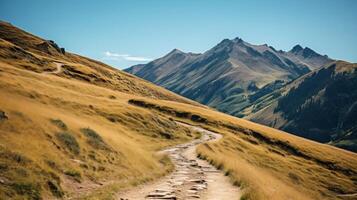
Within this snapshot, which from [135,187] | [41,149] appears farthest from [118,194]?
[41,149]

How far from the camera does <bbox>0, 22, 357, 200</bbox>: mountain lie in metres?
20.3

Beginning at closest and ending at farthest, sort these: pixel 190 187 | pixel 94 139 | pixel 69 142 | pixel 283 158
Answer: pixel 190 187 → pixel 69 142 → pixel 94 139 → pixel 283 158

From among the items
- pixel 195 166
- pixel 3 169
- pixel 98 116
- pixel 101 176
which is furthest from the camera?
pixel 98 116

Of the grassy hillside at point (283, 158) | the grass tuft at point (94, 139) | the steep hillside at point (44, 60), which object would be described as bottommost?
the grassy hillside at point (283, 158)

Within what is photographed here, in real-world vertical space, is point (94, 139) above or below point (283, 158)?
above

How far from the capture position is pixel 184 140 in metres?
63.9

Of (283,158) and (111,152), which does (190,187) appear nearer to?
(111,152)

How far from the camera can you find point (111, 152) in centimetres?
3098

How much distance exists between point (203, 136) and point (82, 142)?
47.2 meters

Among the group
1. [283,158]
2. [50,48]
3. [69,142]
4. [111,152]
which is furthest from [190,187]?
[50,48]

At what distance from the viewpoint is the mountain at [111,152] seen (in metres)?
20.3

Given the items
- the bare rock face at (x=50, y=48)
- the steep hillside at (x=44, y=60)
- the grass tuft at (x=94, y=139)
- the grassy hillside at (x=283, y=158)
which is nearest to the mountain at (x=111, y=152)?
the grass tuft at (x=94, y=139)

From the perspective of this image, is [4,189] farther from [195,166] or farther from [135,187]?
[195,166]

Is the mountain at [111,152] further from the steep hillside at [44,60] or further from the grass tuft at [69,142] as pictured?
the steep hillside at [44,60]
